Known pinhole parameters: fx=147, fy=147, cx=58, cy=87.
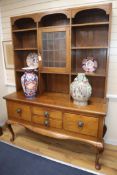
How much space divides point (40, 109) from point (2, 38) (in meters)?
1.57

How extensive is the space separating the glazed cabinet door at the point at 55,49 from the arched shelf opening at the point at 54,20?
0.21 m

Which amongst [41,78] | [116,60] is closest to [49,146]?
[41,78]

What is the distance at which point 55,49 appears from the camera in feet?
6.59

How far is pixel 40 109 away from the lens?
6.47 ft

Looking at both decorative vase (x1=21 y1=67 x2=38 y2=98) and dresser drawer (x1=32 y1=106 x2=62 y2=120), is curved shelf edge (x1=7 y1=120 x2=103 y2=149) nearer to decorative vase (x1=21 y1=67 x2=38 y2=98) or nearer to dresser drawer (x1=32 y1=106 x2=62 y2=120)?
dresser drawer (x1=32 y1=106 x2=62 y2=120)

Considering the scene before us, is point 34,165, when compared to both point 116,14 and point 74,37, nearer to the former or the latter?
point 74,37

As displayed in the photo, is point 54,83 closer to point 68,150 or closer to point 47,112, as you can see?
point 47,112

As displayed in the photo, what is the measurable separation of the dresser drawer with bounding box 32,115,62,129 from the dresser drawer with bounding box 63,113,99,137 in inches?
3.3

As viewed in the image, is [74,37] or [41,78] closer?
[74,37]

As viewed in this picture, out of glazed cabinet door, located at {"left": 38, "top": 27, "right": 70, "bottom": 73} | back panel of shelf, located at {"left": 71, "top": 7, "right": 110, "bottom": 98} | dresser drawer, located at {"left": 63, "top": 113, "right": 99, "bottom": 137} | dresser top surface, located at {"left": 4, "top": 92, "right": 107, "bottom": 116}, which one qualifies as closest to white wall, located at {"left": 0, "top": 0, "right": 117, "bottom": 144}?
back panel of shelf, located at {"left": 71, "top": 7, "right": 110, "bottom": 98}

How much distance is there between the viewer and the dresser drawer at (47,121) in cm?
191

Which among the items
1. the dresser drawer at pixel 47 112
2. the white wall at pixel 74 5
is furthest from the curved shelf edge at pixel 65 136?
the white wall at pixel 74 5

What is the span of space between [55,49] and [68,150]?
149 cm

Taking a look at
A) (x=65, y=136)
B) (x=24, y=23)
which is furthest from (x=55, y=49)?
(x=65, y=136)
